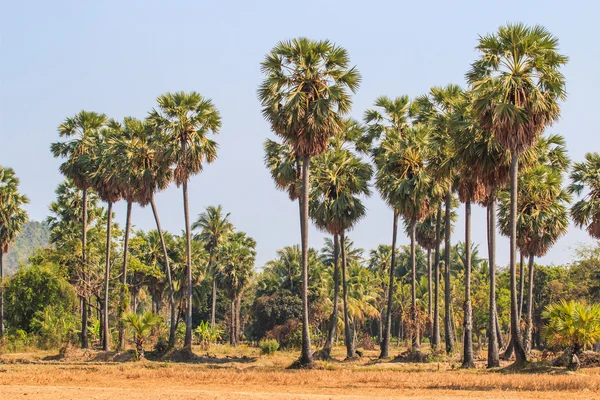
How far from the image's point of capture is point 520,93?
3141 centimetres

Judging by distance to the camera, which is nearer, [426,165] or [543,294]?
[426,165]

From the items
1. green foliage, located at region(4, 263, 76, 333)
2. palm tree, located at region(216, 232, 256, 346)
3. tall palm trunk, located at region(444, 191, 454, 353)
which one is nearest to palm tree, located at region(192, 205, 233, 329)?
palm tree, located at region(216, 232, 256, 346)

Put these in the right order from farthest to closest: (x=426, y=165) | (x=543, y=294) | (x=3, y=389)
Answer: (x=543, y=294) < (x=426, y=165) < (x=3, y=389)

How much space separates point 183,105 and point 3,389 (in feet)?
81.9

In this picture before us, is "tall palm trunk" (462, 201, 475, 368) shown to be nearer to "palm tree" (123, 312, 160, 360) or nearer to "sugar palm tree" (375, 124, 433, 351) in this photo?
"sugar palm tree" (375, 124, 433, 351)

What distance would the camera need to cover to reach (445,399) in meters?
20.8

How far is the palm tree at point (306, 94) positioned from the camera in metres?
36.8

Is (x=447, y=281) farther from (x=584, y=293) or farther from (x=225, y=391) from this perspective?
(x=584, y=293)

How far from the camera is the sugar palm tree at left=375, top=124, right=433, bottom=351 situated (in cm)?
4273

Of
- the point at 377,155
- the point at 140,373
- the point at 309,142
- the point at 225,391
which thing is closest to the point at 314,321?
the point at 377,155

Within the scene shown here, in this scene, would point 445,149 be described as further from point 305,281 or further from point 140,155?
point 140,155

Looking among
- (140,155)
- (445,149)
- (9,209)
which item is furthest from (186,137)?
(9,209)

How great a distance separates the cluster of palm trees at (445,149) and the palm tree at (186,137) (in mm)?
5249

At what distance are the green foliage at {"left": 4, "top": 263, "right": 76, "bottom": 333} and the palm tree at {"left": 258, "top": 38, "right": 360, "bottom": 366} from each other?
1044 inches
